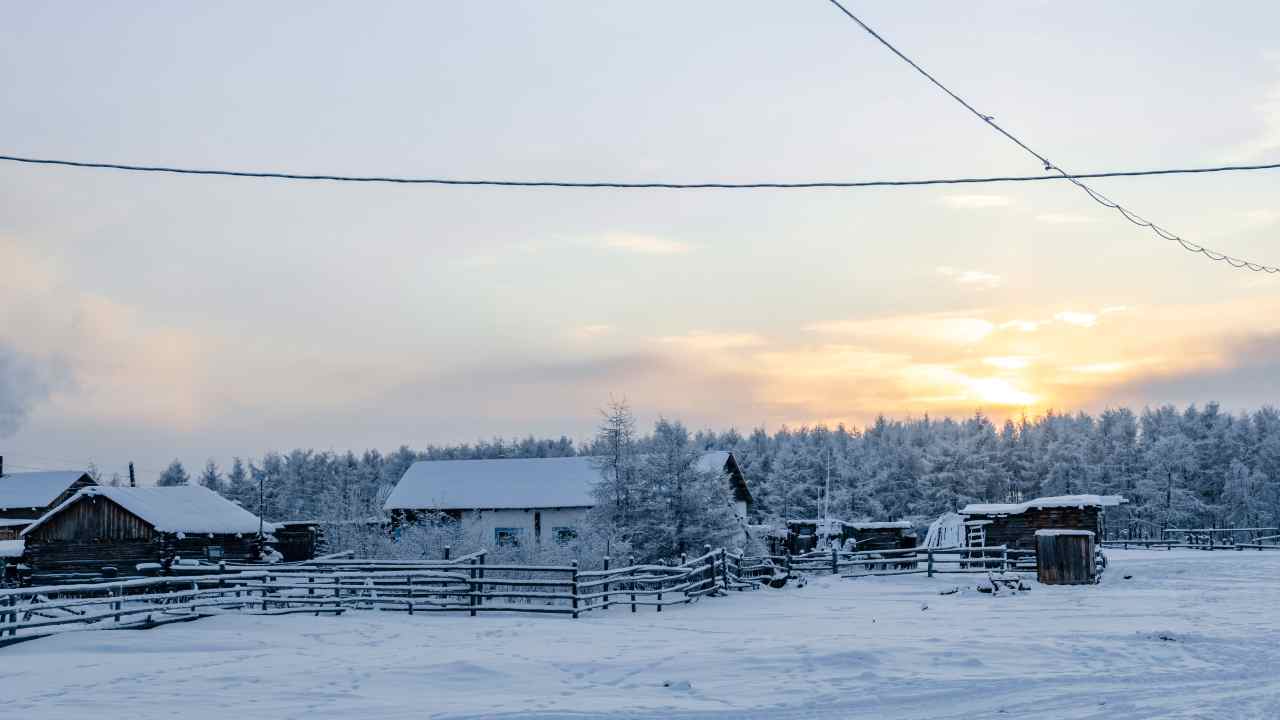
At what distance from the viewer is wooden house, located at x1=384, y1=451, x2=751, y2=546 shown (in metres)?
62.0

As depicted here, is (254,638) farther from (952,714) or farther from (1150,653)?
(1150,653)

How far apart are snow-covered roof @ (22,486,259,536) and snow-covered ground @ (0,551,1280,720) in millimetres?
27289

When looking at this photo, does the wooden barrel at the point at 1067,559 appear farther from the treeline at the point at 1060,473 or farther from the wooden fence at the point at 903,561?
the treeline at the point at 1060,473

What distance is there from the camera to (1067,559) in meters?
33.8

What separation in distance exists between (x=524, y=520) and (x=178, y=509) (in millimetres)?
18761

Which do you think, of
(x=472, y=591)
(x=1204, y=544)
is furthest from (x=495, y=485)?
(x=472, y=591)

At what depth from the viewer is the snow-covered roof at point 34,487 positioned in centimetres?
7162

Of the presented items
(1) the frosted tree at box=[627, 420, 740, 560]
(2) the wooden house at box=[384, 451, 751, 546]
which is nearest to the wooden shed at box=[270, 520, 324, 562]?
(2) the wooden house at box=[384, 451, 751, 546]

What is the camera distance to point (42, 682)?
15219mm

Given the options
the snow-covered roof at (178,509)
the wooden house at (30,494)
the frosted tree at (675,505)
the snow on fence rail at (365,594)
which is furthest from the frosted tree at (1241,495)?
the wooden house at (30,494)

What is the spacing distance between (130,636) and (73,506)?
32.8 m

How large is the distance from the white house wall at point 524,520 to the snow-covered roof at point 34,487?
28.7 m

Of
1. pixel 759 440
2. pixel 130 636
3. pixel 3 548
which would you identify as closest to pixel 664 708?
pixel 130 636

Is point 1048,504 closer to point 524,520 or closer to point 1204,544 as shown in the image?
point 1204,544
